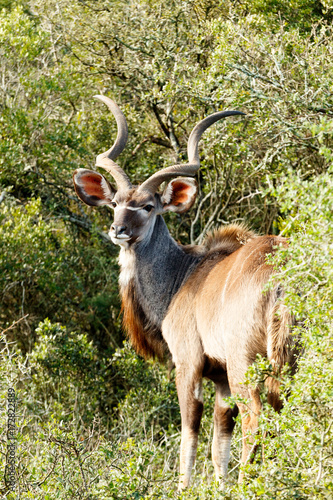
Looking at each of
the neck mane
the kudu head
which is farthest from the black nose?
the neck mane

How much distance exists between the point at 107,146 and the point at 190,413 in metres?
3.75

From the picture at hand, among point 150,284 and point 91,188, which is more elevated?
point 91,188

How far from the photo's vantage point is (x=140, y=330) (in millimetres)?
5160

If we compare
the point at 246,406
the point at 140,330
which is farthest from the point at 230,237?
the point at 246,406

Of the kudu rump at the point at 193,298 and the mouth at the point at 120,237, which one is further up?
the mouth at the point at 120,237

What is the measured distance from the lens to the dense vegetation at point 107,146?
5.55 meters

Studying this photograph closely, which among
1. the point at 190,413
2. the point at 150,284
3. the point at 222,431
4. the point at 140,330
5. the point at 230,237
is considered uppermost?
the point at 230,237

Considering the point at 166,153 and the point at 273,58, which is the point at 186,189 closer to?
the point at 273,58

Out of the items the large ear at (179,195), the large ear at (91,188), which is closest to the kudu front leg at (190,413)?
the large ear at (179,195)

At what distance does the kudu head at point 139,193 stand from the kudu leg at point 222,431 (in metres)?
1.19

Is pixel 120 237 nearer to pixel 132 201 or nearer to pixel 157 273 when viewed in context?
pixel 132 201

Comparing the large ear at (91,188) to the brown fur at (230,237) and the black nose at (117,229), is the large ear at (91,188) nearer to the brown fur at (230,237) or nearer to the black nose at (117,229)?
the black nose at (117,229)

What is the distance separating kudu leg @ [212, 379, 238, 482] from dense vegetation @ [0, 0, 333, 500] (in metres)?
0.12

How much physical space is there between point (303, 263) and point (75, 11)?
529 cm
